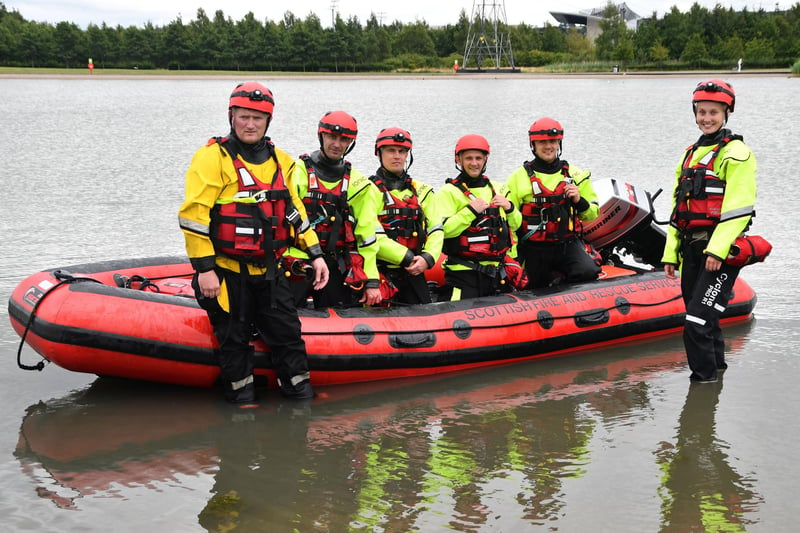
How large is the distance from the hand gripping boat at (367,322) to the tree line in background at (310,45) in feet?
172

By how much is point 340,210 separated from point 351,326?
25.6 inches

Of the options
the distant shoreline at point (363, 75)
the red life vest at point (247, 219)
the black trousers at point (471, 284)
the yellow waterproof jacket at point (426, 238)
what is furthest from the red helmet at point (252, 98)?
the distant shoreline at point (363, 75)

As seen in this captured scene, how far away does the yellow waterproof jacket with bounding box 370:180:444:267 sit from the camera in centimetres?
496

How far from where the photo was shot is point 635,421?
14.3 ft

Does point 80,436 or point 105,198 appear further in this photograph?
point 105,198

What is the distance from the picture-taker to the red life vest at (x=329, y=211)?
15.5 ft

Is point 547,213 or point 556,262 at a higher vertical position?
point 547,213

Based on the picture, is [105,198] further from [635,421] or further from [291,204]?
[635,421]

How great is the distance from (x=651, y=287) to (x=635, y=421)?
5.61ft

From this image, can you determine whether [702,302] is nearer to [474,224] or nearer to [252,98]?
[474,224]

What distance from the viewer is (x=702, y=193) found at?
14.3ft

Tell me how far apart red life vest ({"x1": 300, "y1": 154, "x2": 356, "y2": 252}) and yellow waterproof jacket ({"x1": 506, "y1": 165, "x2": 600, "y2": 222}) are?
1.21 metres

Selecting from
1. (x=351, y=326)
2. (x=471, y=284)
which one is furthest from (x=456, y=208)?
(x=351, y=326)

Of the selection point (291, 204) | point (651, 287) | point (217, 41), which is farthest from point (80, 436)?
point (217, 41)
